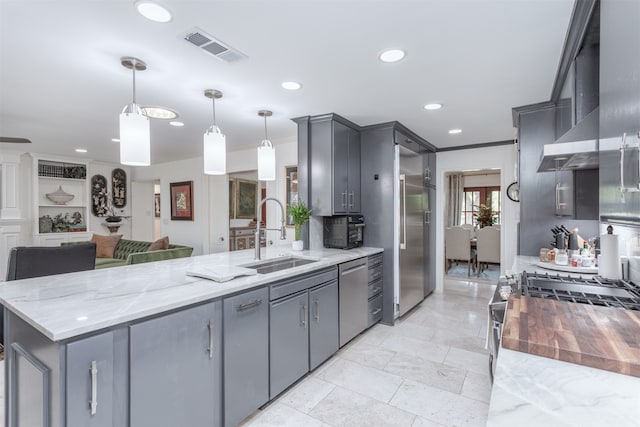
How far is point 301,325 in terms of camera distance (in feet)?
7.39

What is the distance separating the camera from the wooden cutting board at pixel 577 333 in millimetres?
837

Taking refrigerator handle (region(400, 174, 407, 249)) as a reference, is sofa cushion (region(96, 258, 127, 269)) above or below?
below

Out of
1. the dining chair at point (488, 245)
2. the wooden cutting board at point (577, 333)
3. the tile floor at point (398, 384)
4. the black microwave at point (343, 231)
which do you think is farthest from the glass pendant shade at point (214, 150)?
the dining chair at point (488, 245)

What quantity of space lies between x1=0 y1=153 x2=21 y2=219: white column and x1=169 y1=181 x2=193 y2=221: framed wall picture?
2.42 m

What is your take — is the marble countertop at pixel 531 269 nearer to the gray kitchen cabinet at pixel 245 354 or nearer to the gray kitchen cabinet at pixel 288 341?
the gray kitchen cabinet at pixel 288 341

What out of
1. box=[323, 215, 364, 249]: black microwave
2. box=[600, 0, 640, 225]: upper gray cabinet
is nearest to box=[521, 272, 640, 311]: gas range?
box=[600, 0, 640, 225]: upper gray cabinet

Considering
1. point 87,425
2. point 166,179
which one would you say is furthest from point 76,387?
point 166,179

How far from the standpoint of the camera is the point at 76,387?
113 centimetres

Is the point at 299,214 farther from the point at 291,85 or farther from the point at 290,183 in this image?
the point at 290,183

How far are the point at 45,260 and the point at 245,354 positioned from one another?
202cm

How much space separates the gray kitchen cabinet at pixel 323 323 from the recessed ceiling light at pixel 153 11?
6.36ft

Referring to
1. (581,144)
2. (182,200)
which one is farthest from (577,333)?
(182,200)

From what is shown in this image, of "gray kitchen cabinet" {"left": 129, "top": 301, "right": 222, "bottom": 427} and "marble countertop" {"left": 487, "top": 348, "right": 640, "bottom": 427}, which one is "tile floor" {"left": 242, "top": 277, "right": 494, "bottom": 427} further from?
"marble countertop" {"left": 487, "top": 348, "right": 640, "bottom": 427}

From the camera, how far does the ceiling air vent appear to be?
175 cm
